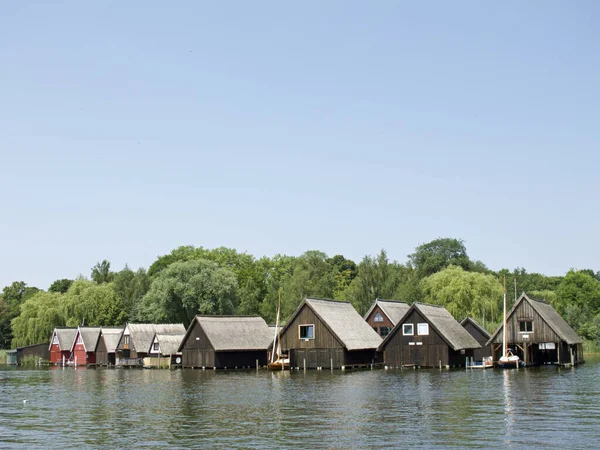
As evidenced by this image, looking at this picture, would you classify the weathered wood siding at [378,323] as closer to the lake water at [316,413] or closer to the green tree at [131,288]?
the lake water at [316,413]

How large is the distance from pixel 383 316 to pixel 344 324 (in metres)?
12.7

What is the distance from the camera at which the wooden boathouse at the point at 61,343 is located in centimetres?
10738

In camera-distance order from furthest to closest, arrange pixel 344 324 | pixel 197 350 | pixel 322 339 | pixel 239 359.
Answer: pixel 239 359
pixel 197 350
pixel 344 324
pixel 322 339

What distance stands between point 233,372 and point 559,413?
1726 inches

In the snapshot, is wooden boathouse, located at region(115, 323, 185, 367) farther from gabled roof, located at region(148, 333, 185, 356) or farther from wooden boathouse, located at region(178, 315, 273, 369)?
wooden boathouse, located at region(178, 315, 273, 369)

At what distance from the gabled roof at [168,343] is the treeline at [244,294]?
15108 mm

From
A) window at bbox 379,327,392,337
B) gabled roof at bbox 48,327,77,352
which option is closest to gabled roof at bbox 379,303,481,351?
window at bbox 379,327,392,337

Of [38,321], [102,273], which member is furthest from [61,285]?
[38,321]

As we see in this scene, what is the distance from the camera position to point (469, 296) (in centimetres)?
10712

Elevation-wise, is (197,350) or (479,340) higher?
(479,340)

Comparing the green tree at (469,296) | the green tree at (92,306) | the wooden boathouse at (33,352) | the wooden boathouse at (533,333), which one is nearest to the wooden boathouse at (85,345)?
the wooden boathouse at (33,352)

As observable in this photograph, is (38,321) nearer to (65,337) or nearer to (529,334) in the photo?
(65,337)

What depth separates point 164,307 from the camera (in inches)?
4227

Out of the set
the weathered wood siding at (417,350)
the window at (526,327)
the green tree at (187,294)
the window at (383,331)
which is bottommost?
the weathered wood siding at (417,350)
